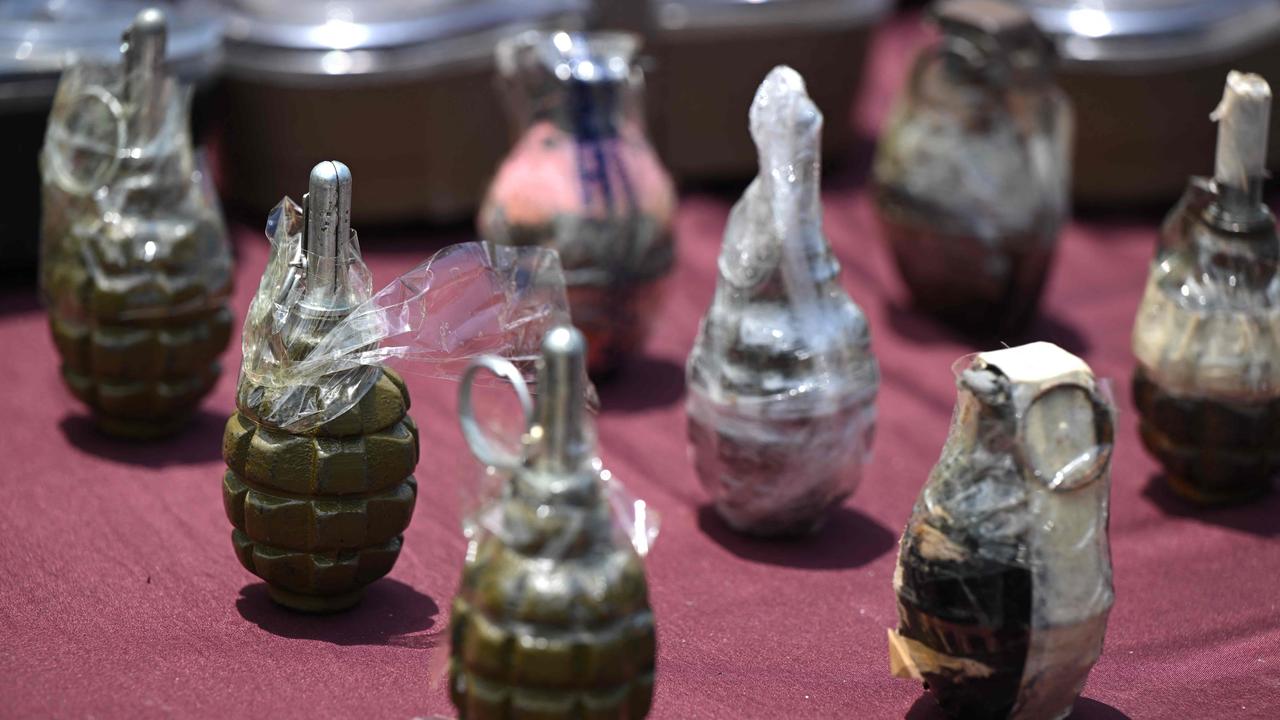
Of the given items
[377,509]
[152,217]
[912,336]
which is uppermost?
[152,217]

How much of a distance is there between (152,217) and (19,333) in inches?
33.8

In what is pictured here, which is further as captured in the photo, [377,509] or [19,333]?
[19,333]

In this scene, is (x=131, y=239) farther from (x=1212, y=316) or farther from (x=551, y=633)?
(x=1212, y=316)

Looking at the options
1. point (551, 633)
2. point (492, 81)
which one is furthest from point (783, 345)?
point (492, 81)

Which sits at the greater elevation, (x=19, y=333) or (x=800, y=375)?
(x=800, y=375)

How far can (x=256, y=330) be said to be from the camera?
6.65ft

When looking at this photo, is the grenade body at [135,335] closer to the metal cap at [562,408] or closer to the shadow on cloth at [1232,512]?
the metal cap at [562,408]

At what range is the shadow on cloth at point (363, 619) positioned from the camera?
209 centimetres

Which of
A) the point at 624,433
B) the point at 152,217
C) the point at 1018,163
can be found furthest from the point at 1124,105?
the point at 152,217

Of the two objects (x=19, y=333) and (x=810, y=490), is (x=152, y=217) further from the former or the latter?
(x=810, y=490)

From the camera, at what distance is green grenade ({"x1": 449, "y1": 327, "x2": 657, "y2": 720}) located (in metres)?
1.60

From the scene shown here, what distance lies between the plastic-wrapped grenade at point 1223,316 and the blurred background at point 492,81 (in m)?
1.12

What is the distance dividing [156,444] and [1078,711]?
1.58 meters

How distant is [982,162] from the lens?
316cm
